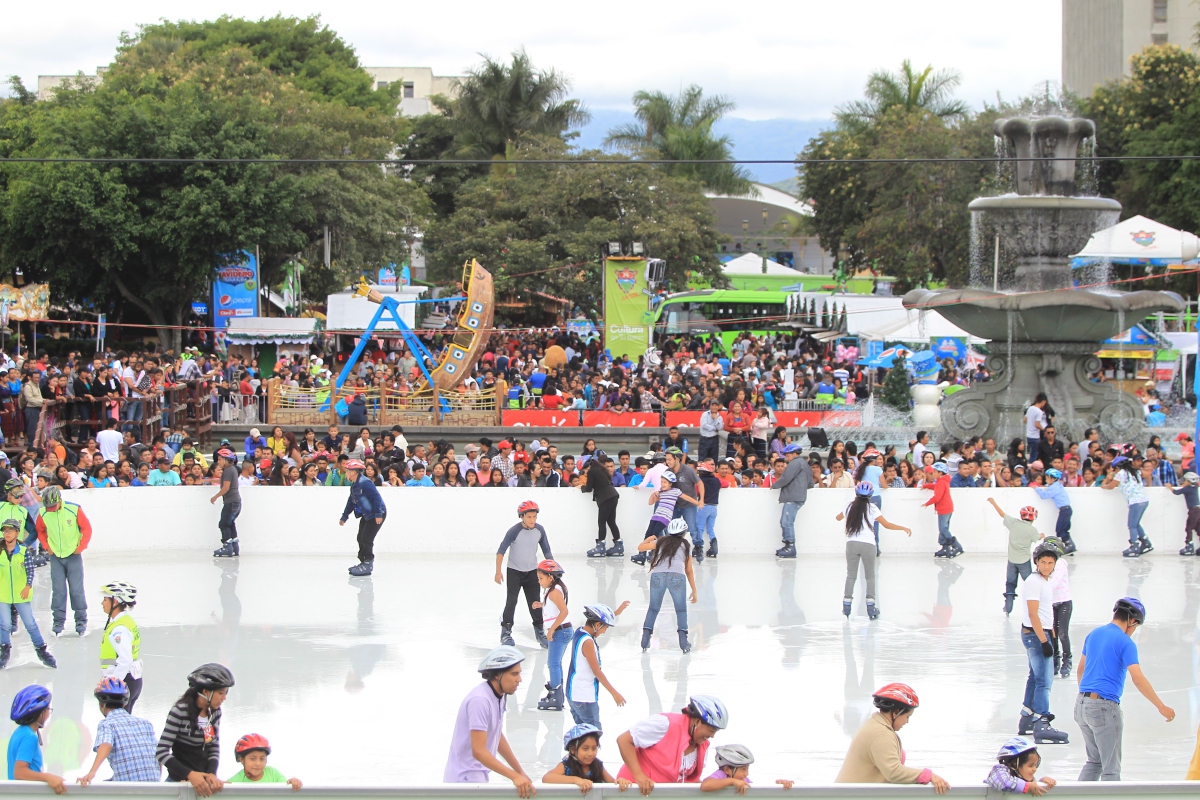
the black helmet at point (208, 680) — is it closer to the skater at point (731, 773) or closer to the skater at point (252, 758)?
the skater at point (252, 758)

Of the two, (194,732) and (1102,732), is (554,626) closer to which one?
(194,732)

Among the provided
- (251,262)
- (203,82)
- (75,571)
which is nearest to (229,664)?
(75,571)

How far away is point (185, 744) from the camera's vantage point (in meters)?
5.72

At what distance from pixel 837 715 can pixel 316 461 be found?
9.08 metres

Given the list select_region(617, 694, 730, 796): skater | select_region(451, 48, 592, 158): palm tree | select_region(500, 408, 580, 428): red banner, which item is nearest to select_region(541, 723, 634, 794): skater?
select_region(617, 694, 730, 796): skater

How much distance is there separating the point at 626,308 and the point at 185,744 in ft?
83.9

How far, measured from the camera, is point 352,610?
1228 cm

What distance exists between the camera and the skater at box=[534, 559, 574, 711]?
8.66 m

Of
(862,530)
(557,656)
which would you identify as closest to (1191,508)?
(862,530)

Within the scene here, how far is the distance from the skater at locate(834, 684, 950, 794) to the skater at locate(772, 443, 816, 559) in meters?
9.13

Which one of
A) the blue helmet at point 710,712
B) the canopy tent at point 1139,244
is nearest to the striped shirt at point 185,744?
the blue helmet at point 710,712

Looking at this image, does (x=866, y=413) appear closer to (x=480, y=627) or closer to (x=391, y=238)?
(x=480, y=627)

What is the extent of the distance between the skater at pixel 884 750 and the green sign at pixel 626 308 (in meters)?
25.3

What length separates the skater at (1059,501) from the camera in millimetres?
14727
